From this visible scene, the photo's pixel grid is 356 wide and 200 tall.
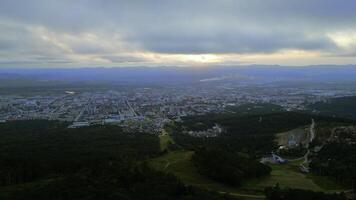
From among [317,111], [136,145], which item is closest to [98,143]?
[136,145]

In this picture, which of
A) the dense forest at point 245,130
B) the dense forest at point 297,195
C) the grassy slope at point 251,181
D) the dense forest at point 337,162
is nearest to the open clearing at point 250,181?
the grassy slope at point 251,181

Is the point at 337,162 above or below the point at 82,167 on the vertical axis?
below

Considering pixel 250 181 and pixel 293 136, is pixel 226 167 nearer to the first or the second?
pixel 250 181

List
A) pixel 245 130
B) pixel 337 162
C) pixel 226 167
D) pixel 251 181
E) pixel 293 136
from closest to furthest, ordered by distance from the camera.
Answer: pixel 226 167 < pixel 251 181 < pixel 337 162 < pixel 293 136 < pixel 245 130

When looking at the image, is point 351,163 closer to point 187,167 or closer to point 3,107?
point 187,167

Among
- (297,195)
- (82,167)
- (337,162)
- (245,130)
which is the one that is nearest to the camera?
(297,195)

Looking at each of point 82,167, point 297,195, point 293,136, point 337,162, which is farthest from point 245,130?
point 297,195

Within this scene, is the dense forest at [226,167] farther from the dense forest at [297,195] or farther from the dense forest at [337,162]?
the dense forest at [297,195]

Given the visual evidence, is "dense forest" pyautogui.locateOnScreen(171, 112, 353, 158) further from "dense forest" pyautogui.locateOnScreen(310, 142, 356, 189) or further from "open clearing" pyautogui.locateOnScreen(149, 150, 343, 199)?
"open clearing" pyautogui.locateOnScreen(149, 150, 343, 199)

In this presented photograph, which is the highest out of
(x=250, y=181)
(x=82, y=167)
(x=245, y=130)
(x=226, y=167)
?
(x=226, y=167)
